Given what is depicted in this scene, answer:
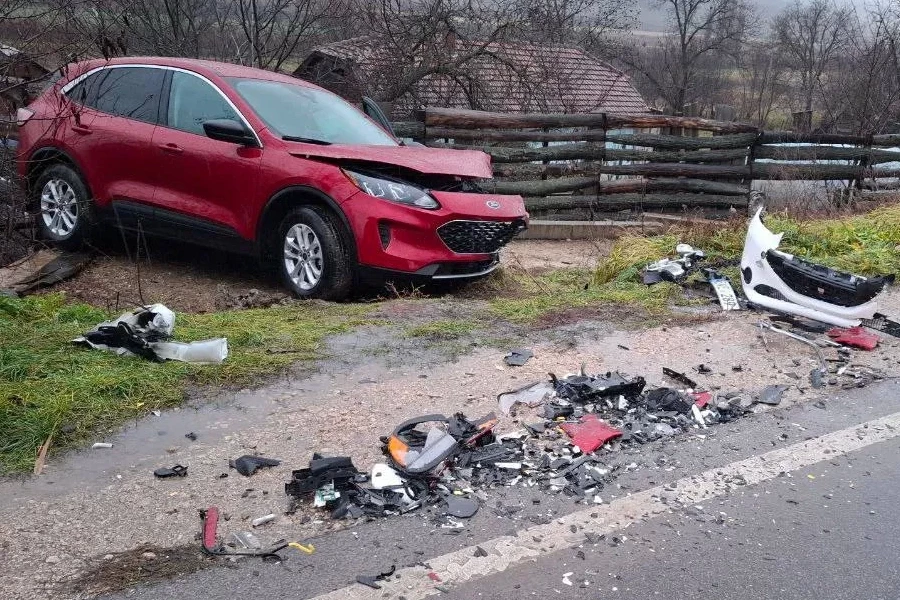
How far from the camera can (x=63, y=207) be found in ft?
26.3

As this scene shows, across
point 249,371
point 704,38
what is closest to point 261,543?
point 249,371

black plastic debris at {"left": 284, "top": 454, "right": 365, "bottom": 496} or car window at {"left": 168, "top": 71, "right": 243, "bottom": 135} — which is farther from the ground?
car window at {"left": 168, "top": 71, "right": 243, "bottom": 135}

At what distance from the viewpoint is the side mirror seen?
22.2ft

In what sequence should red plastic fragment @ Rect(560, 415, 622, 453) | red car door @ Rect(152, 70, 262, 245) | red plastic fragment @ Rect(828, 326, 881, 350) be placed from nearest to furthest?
red plastic fragment @ Rect(560, 415, 622, 453) < red plastic fragment @ Rect(828, 326, 881, 350) < red car door @ Rect(152, 70, 262, 245)

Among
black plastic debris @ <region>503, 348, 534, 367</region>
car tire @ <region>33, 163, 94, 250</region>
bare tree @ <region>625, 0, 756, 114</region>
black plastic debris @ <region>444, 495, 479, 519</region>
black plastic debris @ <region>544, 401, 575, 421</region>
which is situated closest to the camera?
black plastic debris @ <region>444, 495, 479, 519</region>

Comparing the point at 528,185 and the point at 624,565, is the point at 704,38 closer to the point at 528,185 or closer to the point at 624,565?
the point at 528,185

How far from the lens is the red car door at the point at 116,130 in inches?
294

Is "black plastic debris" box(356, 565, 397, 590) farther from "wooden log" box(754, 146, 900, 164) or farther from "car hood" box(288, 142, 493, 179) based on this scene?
"wooden log" box(754, 146, 900, 164)

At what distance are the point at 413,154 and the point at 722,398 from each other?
142 inches

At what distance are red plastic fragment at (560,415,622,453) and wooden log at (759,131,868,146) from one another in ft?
36.4

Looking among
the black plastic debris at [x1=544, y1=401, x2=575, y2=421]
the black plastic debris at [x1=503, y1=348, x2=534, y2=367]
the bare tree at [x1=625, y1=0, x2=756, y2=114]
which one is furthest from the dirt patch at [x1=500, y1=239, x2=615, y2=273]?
the bare tree at [x1=625, y1=0, x2=756, y2=114]

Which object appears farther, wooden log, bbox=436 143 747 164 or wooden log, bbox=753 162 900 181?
wooden log, bbox=753 162 900 181

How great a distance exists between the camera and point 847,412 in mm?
4633

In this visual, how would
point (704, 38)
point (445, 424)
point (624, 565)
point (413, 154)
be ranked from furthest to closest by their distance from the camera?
point (704, 38) < point (413, 154) < point (445, 424) < point (624, 565)
